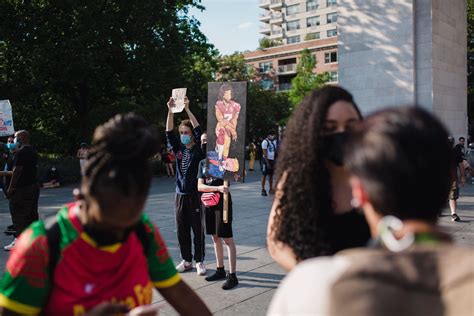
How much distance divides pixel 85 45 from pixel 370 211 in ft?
77.3

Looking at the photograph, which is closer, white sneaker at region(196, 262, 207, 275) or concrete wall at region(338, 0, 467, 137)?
white sneaker at region(196, 262, 207, 275)

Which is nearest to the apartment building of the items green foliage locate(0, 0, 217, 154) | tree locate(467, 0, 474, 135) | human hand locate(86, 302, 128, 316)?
tree locate(467, 0, 474, 135)

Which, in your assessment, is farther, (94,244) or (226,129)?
(226,129)

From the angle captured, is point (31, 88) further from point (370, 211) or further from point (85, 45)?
point (370, 211)

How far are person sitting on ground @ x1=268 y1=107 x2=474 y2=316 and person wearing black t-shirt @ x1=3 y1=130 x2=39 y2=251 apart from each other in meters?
7.49

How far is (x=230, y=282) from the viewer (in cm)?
575

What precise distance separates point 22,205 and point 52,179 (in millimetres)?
12463

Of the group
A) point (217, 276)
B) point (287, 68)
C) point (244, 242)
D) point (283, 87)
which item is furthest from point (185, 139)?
point (283, 87)

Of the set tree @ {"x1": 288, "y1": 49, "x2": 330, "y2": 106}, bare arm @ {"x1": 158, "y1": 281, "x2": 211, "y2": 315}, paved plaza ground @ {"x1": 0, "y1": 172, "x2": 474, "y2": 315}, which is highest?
tree @ {"x1": 288, "y1": 49, "x2": 330, "y2": 106}

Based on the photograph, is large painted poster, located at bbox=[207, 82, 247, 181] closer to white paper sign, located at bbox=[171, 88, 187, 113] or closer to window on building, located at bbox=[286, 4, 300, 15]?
white paper sign, located at bbox=[171, 88, 187, 113]

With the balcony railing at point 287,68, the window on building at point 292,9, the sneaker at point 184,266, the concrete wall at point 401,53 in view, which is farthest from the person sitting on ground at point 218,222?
the window on building at point 292,9

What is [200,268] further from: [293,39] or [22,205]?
[293,39]

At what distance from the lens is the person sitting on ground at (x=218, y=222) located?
5816 mm

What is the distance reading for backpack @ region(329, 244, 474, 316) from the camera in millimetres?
1090
